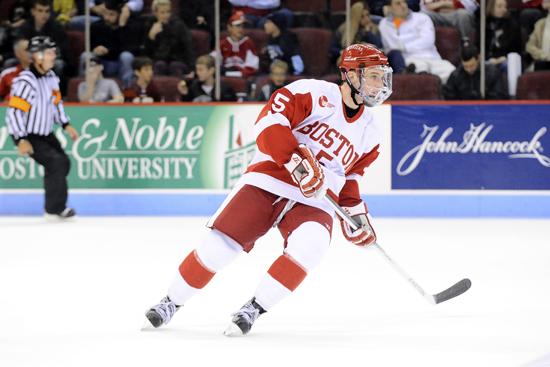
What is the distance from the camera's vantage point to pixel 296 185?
2.70 m

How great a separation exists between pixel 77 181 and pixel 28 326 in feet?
13.6

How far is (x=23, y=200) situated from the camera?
22.2 feet

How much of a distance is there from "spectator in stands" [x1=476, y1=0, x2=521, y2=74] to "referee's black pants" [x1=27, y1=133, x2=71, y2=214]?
11.6 feet

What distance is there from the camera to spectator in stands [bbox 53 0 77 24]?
24.2ft

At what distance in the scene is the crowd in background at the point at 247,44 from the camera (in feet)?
21.6

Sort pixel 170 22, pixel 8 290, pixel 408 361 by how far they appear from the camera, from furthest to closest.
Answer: pixel 170 22, pixel 8 290, pixel 408 361

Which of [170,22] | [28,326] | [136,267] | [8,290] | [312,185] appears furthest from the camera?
[170,22]

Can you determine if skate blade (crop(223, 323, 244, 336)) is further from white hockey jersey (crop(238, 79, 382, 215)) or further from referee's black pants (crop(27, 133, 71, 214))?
referee's black pants (crop(27, 133, 71, 214))

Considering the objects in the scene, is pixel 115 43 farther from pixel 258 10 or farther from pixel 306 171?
pixel 306 171

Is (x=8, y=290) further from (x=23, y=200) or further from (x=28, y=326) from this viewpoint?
(x=23, y=200)

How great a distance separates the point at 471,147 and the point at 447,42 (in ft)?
3.30

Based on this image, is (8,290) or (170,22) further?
(170,22)

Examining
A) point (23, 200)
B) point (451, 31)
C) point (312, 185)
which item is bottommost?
point (23, 200)

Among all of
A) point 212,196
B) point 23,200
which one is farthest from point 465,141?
point 23,200
